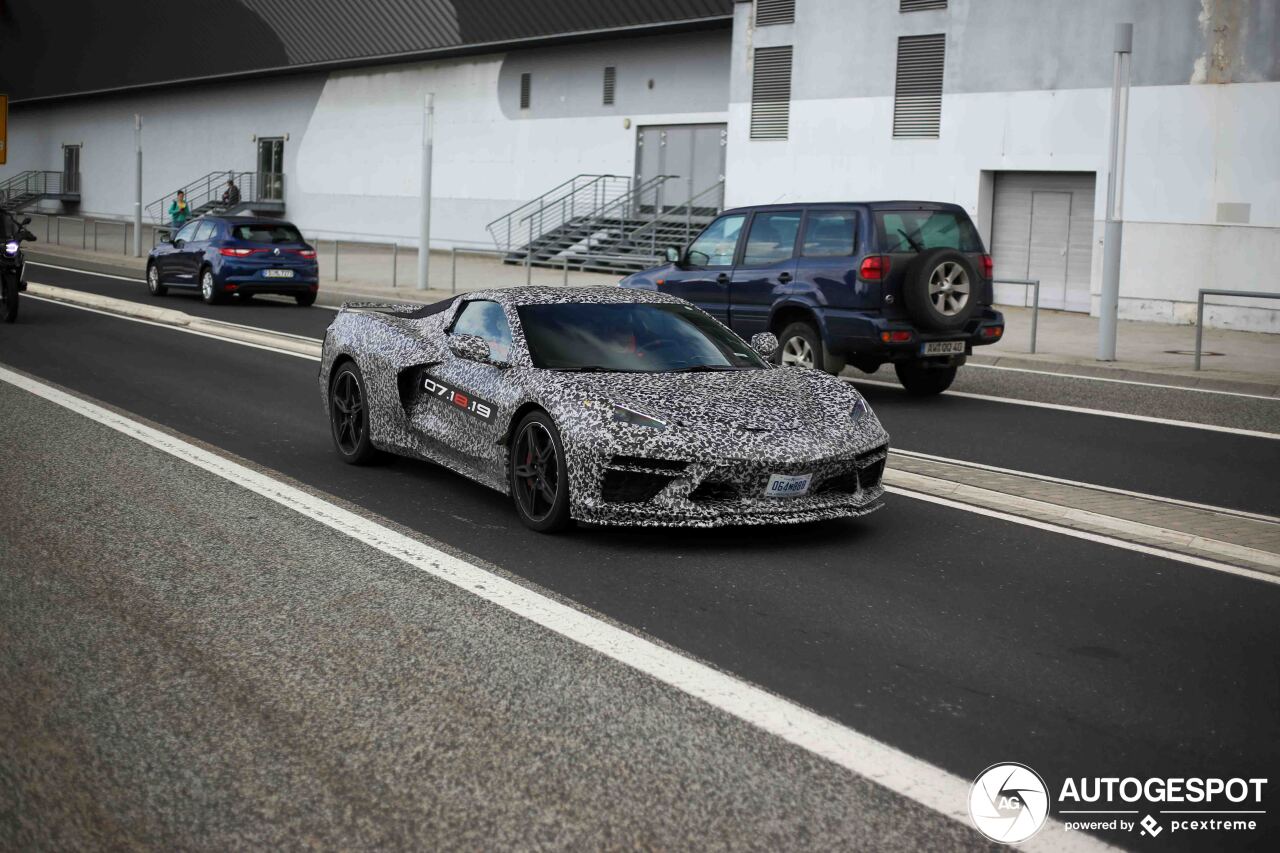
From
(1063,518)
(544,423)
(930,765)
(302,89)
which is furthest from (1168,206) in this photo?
(302,89)

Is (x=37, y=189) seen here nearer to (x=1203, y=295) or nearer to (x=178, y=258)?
(x=178, y=258)

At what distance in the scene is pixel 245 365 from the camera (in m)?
16.3

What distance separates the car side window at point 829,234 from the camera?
14336 mm

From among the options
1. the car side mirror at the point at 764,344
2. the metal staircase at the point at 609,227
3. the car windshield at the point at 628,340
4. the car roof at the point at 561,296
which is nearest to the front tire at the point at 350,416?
the car roof at the point at 561,296

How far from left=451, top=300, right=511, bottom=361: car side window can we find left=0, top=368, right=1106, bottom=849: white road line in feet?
4.05

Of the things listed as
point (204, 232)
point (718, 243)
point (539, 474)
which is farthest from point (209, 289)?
point (539, 474)

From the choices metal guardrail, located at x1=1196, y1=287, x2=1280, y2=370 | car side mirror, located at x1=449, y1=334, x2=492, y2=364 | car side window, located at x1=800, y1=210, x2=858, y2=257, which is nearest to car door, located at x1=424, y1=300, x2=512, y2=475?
car side mirror, located at x1=449, y1=334, x2=492, y2=364

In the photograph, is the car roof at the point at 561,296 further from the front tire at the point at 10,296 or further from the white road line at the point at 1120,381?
the front tire at the point at 10,296

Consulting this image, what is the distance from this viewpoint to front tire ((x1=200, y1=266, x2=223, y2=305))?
86.4 feet

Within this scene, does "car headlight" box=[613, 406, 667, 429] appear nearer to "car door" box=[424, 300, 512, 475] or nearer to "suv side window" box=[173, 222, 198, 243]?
"car door" box=[424, 300, 512, 475]

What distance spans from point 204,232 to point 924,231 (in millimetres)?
16530

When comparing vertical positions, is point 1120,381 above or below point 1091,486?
above

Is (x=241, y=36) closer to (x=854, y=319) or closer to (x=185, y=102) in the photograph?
(x=185, y=102)

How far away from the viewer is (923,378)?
1527 cm
